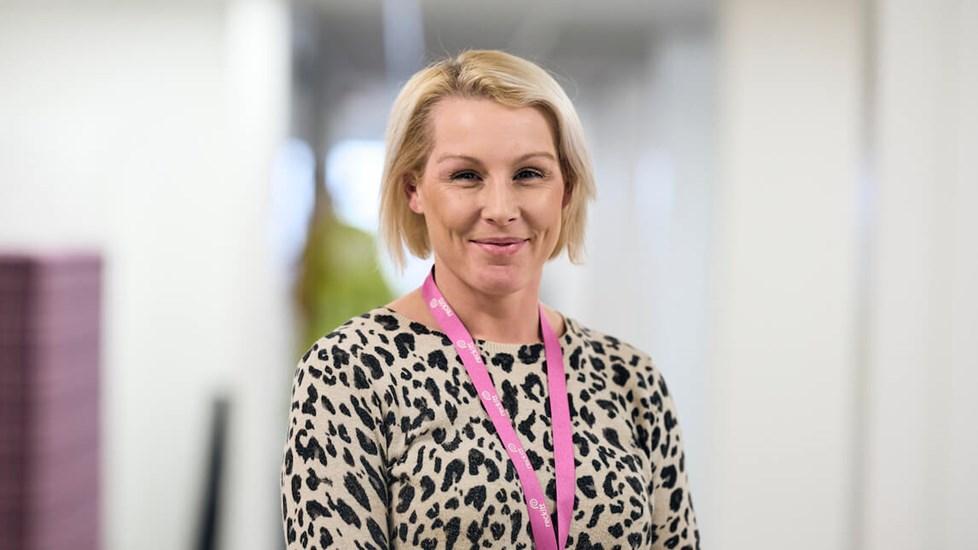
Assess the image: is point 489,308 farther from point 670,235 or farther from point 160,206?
point 670,235

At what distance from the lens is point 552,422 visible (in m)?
1.61

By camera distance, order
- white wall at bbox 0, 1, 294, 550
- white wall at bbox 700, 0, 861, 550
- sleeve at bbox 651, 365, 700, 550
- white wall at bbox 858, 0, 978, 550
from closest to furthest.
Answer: sleeve at bbox 651, 365, 700, 550, white wall at bbox 858, 0, 978, 550, white wall at bbox 700, 0, 861, 550, white wall at bbox 0, 1, 294, 550

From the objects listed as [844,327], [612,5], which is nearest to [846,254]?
[844,327]

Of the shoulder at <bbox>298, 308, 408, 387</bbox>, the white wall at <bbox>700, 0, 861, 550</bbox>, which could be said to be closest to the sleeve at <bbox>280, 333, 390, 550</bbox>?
the shoulder at <bbox>298, 308, 408, 387</bbox>

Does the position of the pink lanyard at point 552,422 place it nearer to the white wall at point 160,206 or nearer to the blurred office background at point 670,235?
the blurred office background at point 670,235

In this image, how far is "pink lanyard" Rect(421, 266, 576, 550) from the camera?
1531 mm

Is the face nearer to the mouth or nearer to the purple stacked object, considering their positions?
the mouth

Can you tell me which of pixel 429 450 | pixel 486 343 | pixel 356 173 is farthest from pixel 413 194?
pixel 356 173

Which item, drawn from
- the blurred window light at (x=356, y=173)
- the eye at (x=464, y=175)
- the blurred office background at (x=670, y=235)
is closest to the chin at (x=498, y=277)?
the eye at (x=464, y=175)

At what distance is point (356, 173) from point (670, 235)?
198 inches

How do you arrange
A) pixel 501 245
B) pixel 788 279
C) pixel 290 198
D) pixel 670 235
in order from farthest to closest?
1. pixel 290 198
2. pixel 670 235
3. pixel 788 279
4. pixel 501 245

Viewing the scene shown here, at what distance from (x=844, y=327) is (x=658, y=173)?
3.18 metres

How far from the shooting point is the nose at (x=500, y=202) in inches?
60.7

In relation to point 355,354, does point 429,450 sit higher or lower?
lower
